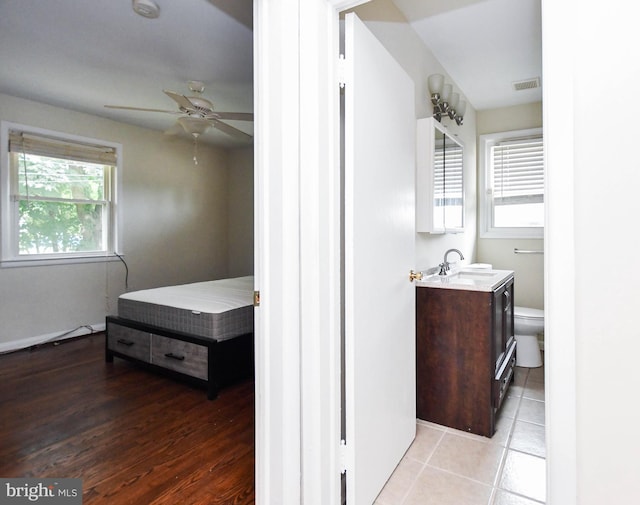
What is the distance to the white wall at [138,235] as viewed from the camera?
146 inches

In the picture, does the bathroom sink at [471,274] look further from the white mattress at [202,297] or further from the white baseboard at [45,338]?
the white baseboard at [45,338]

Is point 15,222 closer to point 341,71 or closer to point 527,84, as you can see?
point 341,71

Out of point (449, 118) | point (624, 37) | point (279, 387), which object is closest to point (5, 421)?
→ point (279, 387)

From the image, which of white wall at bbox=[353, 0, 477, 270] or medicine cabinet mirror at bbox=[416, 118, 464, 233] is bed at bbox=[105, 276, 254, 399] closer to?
white wall at bbox=[353, 0, 477, 270]

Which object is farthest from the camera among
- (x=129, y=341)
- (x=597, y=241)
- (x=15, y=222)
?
(x=15, y=222)

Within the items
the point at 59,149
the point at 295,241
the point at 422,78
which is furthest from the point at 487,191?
the point at 59,149

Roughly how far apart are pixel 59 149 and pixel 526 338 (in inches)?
193

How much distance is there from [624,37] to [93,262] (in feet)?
15.7

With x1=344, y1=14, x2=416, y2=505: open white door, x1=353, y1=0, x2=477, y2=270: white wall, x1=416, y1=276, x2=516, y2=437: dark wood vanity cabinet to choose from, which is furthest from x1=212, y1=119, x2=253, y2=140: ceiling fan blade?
x1=416, y1=276, x2=516, y2=437: dark wood vanity cabinet

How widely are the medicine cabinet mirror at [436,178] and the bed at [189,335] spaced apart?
1.53 m

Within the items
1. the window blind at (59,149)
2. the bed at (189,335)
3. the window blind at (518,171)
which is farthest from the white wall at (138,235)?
the window blind at (518,171)

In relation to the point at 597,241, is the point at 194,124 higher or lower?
higher

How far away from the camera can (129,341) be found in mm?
3084

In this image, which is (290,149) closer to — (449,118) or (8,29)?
(449,118)
